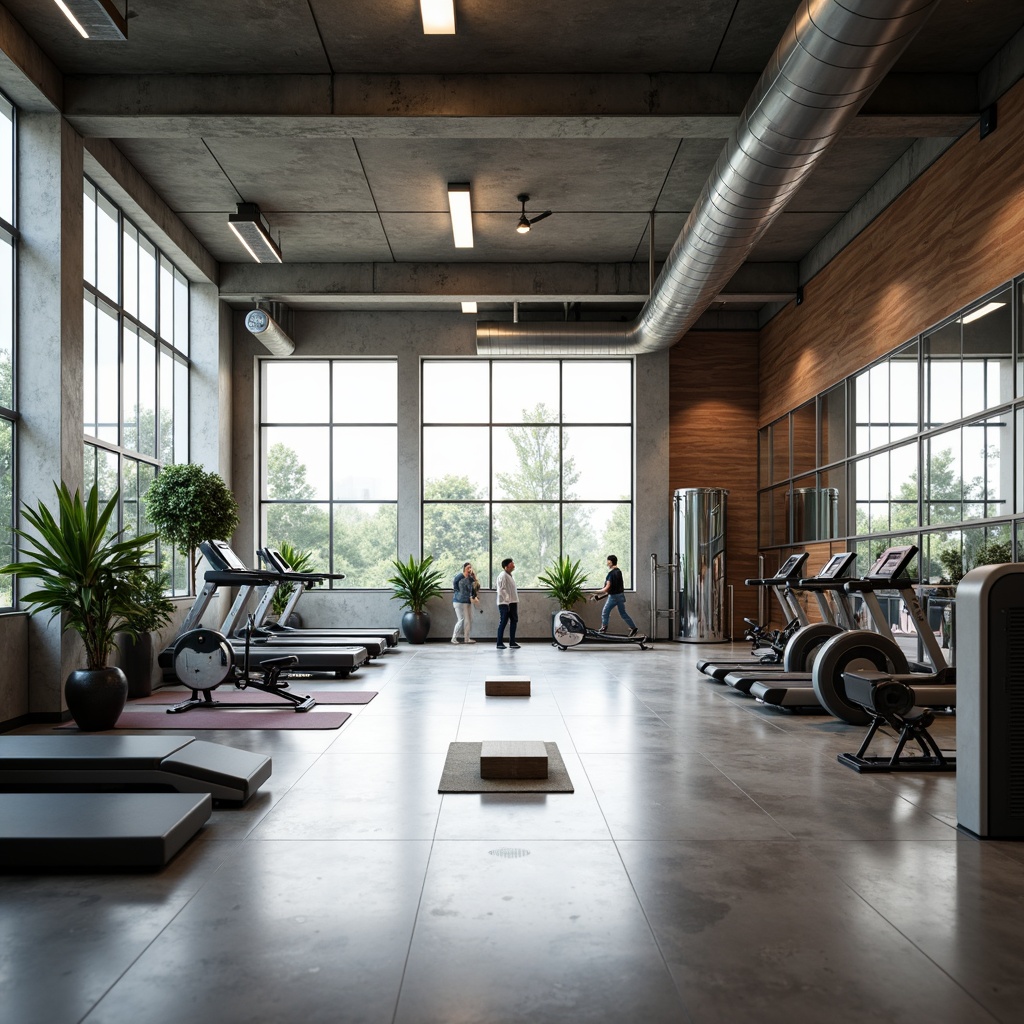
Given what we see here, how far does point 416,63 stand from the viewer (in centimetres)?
769

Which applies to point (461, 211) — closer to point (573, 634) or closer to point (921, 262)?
point (921, 262)

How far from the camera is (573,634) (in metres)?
13.8

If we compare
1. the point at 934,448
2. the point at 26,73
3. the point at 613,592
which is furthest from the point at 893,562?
the point at 26,73

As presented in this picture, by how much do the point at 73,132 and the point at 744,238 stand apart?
6.07m

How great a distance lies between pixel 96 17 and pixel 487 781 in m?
5.18

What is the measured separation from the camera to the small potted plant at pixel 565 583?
14930mm

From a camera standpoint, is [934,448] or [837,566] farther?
[934,448]

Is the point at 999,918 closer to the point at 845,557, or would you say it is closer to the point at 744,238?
the point at 845,557

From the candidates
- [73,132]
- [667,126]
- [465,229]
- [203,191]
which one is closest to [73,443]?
[73,132]

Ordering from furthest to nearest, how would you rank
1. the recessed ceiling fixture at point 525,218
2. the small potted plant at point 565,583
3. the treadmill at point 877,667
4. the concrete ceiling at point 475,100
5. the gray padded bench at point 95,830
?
the small potted plant at point 565,583 → the recessed ceiling fixture at point 525,218 → the concrete ceiling at point 475,100 → the treadmill at point 877,667 → the gray padded bench at point 95,830

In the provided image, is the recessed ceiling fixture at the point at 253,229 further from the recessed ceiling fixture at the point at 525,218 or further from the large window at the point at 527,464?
the large window at the point at 527,464

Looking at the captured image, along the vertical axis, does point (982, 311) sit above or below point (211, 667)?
above

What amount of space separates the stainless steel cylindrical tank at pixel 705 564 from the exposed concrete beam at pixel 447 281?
3.19m

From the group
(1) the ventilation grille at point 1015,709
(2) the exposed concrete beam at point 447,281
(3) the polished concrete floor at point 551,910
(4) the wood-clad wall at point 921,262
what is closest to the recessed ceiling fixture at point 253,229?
(2) the exposed concrete beam at point 447,281
